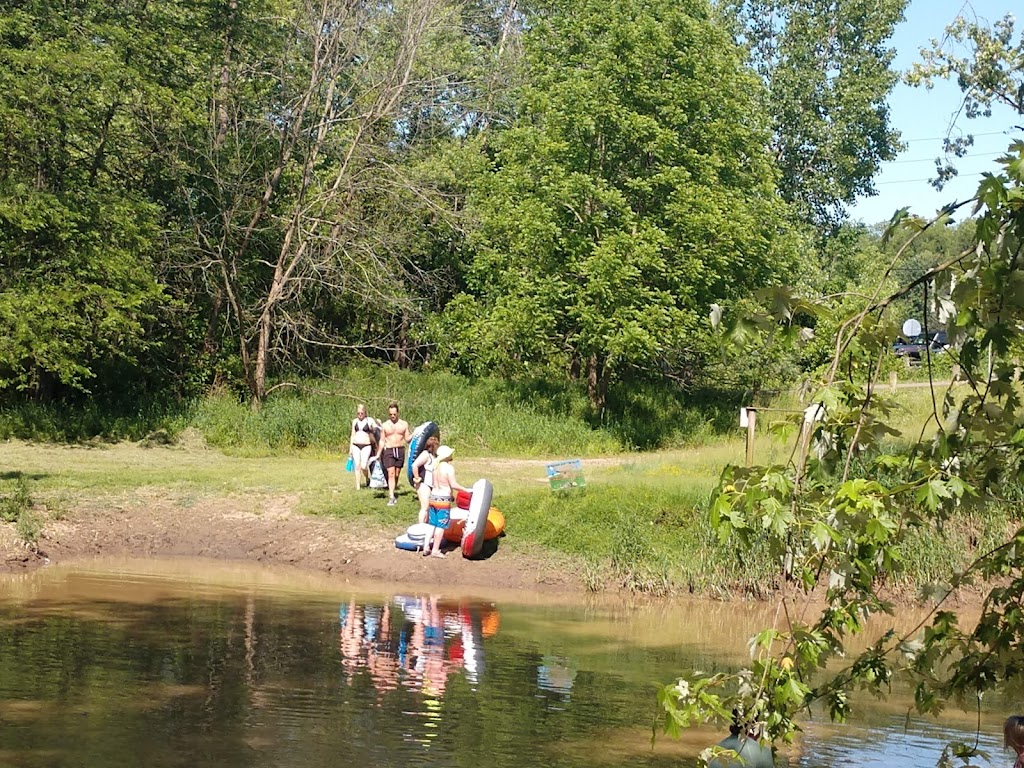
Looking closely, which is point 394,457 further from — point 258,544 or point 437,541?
point 258,544

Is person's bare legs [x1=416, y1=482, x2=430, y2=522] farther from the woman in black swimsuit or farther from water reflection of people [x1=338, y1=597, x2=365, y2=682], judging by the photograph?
water reflection of people [x1=338, y1=597, x2=365, y2=682]

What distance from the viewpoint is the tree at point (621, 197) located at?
34656 mm

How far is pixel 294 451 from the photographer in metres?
31.2

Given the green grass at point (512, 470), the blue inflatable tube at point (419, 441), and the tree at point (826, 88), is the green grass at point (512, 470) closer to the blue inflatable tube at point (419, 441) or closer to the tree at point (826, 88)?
the blue inflatable tube at point (419, 441)

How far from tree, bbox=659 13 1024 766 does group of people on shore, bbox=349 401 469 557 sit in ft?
48.1

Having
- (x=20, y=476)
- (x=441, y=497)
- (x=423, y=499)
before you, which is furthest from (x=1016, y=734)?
(x=20, y=476)

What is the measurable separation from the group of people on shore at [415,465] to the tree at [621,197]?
1107 cm

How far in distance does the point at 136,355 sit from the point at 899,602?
2126 cm

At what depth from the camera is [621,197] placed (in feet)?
114

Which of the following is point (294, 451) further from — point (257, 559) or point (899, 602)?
point (899, 602)

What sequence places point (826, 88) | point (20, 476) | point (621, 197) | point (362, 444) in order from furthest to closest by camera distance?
point (826, 88)
point (621, 197)
point (20, 476)
point (362, 444)

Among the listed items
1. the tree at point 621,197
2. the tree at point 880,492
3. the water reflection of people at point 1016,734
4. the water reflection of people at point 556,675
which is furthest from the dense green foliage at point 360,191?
the tree at point 880,492

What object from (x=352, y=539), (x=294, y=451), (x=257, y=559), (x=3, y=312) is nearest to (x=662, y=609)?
Result: (x=352, y=539)

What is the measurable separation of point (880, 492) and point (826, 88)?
157 ft
